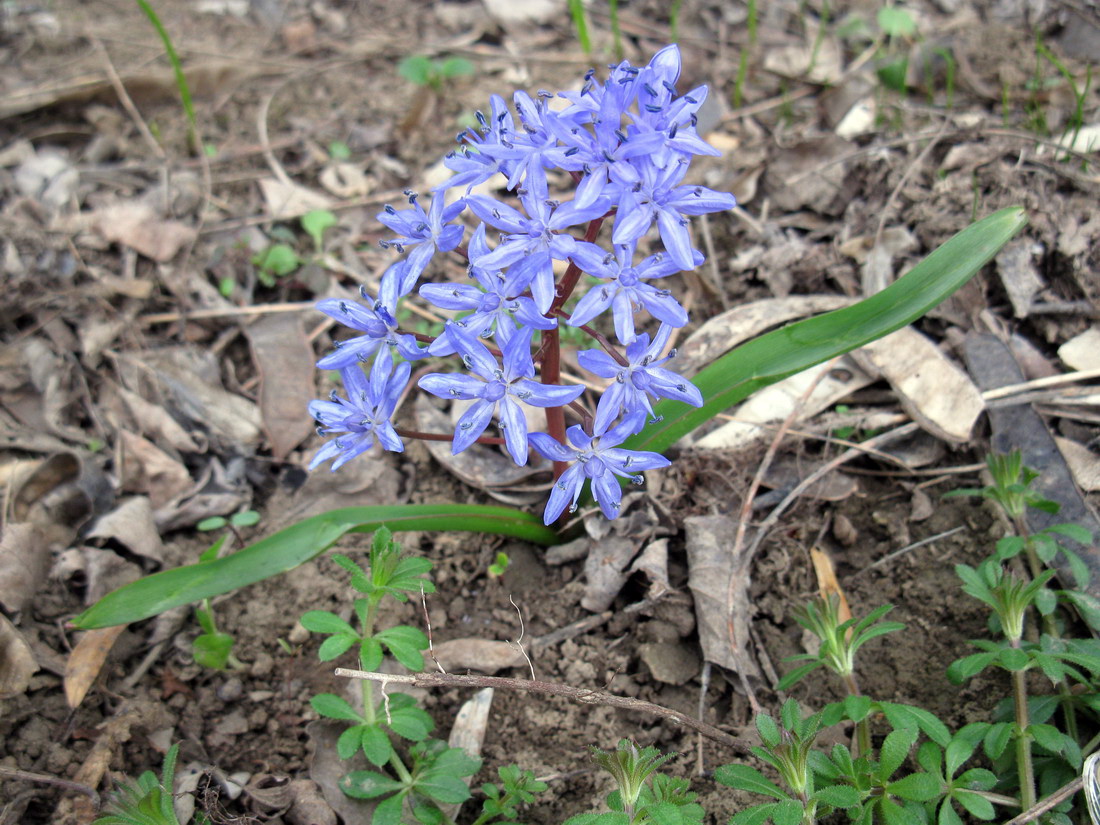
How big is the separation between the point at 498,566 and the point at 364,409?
105cm

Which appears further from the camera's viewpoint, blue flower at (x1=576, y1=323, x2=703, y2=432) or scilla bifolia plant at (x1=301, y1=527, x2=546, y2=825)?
scilla bifolia plant at (x1=301, y1=527, x2=546, y2=825)

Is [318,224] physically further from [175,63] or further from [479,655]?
[479,655]

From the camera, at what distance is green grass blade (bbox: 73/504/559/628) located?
283cm

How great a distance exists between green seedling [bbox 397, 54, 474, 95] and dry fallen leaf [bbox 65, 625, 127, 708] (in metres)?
3.67

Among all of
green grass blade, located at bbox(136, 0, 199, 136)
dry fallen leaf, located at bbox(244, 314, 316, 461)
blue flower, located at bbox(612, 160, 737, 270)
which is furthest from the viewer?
green grass blade, located at bbox(136, 0, 199, 136)

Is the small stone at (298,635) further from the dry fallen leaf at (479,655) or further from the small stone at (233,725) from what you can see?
the dry fallen leaf at (479,655)

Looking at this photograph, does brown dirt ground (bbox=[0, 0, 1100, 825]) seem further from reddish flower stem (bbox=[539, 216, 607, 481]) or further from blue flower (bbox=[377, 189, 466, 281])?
blue flower (bbox=[377, 189, 466, 281])

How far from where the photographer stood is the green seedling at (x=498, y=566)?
3357mm

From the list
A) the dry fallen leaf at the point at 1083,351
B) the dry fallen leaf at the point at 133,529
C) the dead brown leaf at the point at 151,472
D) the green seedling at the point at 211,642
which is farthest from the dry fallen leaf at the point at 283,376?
the dry fallen leaf at the point at 1083,351

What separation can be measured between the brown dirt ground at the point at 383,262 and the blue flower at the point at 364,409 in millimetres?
990

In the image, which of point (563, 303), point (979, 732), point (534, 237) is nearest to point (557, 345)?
point (563, 303)

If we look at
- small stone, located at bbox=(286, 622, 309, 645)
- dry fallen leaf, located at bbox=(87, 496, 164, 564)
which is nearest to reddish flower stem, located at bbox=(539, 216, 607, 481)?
small stone, located at bbox=(286, 622, 309, 645)

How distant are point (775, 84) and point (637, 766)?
14.6 ft

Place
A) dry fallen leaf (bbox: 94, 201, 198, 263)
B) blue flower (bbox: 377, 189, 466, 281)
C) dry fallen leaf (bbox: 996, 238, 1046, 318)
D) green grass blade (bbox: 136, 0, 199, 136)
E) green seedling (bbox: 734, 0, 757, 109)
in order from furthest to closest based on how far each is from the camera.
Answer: green seedling (bbox: 734, 0, 757, 109) → dry fallen leaf (bbox: 94, 201, 198, 263) → green grass blade (bbox: 136, 0, 199, 136) → dry fallen leaf (bbox: 996, 238, 1046, 318) → blue flower (bbox: 377, 189, 466, 281)
